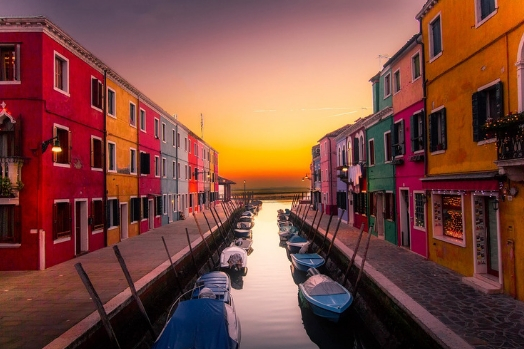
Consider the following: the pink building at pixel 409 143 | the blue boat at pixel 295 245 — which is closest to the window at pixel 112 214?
the blue boat at pixel 295 245

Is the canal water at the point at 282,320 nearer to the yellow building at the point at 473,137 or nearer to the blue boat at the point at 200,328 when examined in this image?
the blue boat at the point at 200,328

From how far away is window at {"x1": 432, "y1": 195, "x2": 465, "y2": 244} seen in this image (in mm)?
12500

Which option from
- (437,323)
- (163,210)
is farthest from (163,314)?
(163,210)

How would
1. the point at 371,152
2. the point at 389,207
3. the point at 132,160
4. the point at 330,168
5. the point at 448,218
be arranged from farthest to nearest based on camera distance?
the point at 330,168 < the point at 132,160 < the point at 371,152 < the point at 389,207 < the point at 448,218

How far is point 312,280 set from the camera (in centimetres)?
1313

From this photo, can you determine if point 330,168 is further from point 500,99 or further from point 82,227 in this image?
point 500,99

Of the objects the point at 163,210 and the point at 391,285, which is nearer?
the point at 391,285

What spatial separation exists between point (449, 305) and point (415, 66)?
34.3 ft

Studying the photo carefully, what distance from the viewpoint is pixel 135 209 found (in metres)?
24.2

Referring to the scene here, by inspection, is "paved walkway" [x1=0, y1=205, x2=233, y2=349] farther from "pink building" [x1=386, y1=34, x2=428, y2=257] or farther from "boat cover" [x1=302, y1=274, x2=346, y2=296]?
"pink building" [x1=386, y1=34, x2=428, y2=257]

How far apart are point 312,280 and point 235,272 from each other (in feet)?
23.0

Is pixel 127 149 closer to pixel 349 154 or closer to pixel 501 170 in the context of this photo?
pixel 349 154

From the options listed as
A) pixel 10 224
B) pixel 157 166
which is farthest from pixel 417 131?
pixel 157 166

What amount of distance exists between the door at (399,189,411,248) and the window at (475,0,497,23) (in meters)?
8.58
